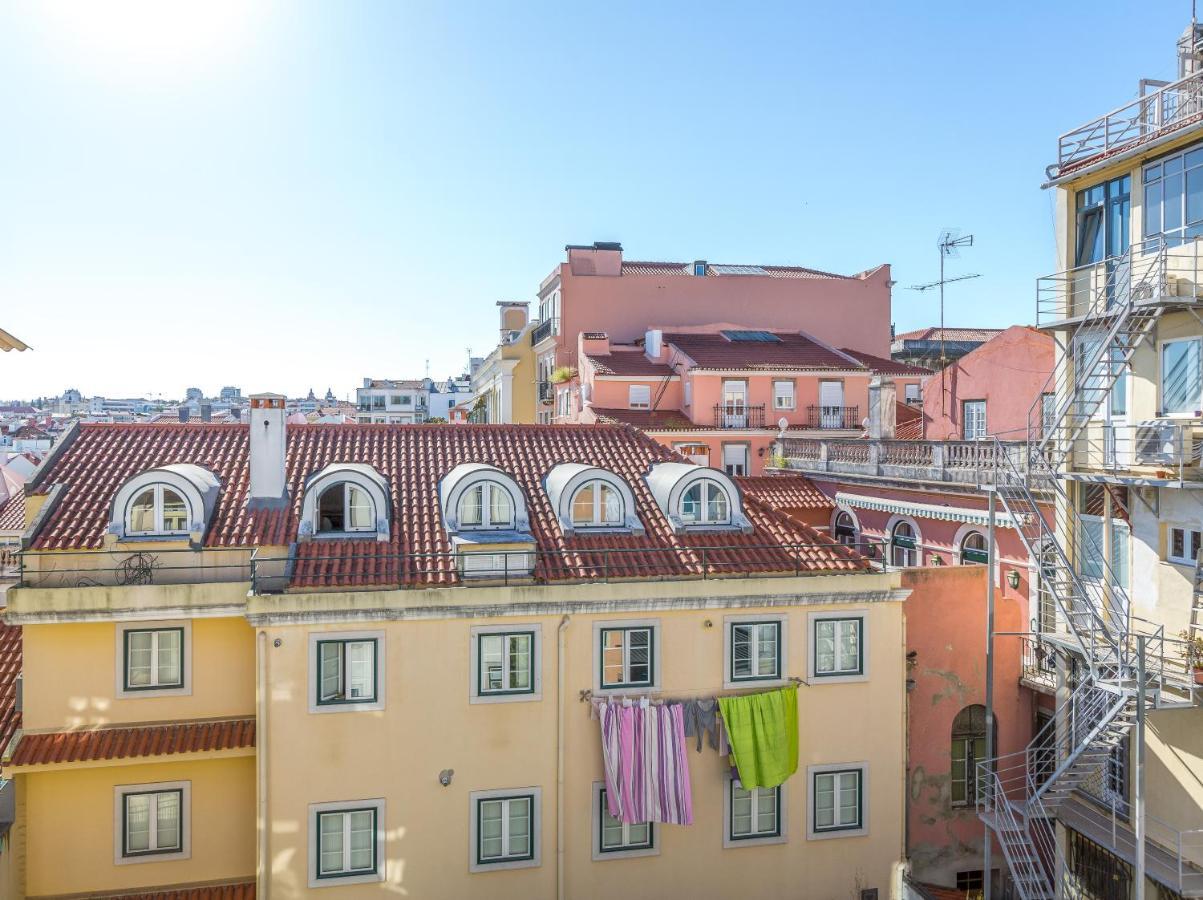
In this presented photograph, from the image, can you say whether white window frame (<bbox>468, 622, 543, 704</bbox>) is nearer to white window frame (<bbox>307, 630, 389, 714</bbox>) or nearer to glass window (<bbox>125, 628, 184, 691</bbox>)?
white window frame (<bbox>307, 630, 389, 714</bbox>)

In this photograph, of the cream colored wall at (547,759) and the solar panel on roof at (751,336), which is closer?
the cream colored wall at (547,759)

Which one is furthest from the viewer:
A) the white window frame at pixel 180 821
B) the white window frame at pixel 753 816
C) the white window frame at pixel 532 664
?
the white window frame at pixel 753 816

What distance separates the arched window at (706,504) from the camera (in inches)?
770

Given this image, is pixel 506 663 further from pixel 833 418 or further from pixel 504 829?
pixel 833 418

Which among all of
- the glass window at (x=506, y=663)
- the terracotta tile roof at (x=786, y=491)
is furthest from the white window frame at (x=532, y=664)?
the terracotta tile roof at (x=786, y=491)

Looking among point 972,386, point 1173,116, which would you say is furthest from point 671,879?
point 972,386

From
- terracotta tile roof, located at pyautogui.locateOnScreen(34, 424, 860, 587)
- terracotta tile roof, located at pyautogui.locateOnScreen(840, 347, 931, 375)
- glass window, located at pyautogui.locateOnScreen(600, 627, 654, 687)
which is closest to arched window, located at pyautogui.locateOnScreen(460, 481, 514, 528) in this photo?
terracotta tile roof, located at pyautogui.locateOnScreen(34, 424, 860, 587)

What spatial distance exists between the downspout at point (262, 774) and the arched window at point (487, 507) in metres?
4.43

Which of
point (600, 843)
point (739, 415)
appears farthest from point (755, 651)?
point (739, 415)

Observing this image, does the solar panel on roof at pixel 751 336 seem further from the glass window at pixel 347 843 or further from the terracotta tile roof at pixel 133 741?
the terracotta tile roof at pixel 133 741

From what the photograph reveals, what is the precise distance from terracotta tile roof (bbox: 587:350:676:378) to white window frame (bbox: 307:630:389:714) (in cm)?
2368

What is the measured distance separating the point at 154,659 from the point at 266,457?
14.5 ft

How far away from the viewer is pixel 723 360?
38.4 meters

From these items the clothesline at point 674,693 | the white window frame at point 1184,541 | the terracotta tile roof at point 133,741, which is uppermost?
the white window frame at point 1184,541
